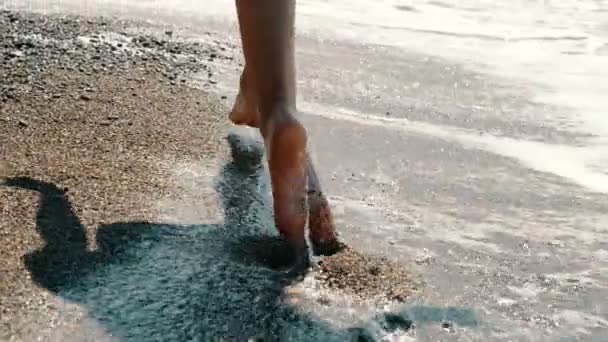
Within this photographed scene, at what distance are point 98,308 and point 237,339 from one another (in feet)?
1.06

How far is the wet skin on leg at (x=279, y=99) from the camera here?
85.6 inches

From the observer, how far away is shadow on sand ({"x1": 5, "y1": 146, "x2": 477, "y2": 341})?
203cm

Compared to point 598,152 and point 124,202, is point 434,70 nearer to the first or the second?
point 598,152

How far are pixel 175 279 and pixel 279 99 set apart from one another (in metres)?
0.51

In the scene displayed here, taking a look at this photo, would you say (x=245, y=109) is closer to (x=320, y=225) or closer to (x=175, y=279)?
(x=320, y=225)

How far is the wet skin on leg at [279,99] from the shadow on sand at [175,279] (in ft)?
0.61

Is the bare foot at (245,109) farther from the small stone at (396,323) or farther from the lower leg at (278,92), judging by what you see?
the small stone at (396,323)

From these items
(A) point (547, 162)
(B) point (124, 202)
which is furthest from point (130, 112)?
(A) point (547, 162)

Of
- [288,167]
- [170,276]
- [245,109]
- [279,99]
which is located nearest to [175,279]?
[170,276]

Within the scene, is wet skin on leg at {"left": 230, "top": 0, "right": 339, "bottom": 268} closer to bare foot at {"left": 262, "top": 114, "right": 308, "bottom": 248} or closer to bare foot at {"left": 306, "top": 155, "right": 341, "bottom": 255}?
bare foot at {"left": 262, "top": 114, "right": 308, "bottom": 248}

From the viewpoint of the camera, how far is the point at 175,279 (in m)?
2.20

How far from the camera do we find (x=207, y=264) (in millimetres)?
2299

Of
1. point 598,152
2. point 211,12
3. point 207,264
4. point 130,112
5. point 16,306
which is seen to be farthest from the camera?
point 211,12

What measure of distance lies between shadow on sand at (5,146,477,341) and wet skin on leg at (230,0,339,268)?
0.61ft
